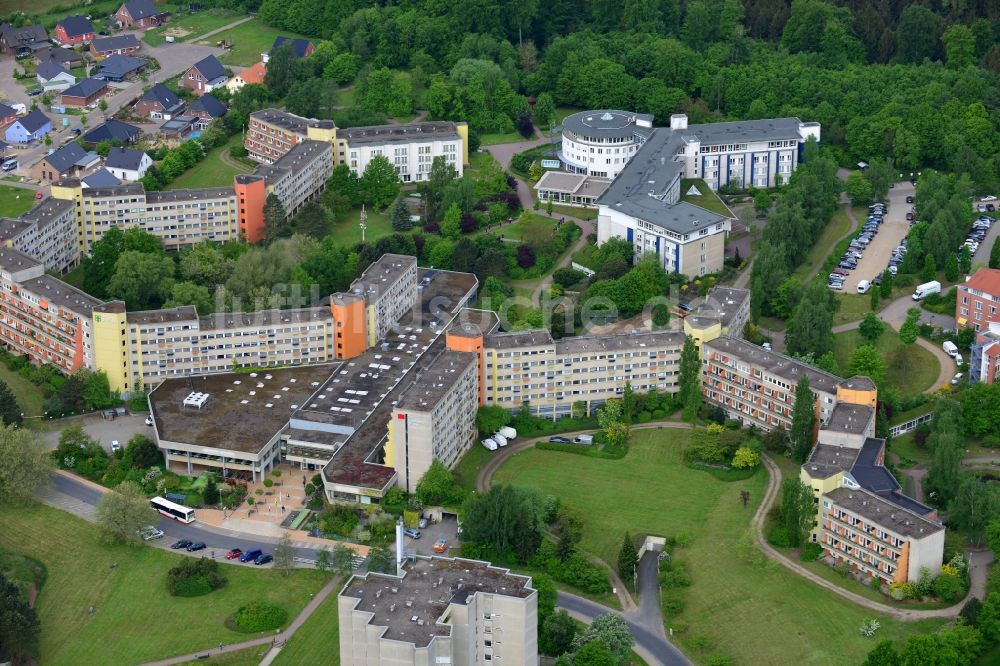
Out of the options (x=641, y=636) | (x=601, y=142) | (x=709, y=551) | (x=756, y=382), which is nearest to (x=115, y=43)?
(x=601, y=142)

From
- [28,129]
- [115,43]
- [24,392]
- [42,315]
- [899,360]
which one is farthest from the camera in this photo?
[115,43]

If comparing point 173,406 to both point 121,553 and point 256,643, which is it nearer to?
point 121,553

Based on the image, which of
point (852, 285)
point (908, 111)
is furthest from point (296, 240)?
point (908, 111)

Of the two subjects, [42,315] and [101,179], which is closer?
[42,315]

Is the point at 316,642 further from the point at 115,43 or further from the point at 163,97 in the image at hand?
the point at 115,43

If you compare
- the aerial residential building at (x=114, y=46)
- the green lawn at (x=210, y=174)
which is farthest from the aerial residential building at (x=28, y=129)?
the aerial residential building at (x=114, y=46)

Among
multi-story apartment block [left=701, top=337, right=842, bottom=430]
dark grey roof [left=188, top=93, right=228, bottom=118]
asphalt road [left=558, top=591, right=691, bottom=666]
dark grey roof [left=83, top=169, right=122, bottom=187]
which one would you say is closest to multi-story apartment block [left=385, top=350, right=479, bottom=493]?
asphalt road [left=558, top=591, right=691, bottom=666]

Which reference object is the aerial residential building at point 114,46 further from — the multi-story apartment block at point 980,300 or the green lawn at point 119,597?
the multi-story apartment block at point 980,300

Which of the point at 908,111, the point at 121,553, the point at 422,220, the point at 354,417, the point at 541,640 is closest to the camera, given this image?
the point at 541,640
